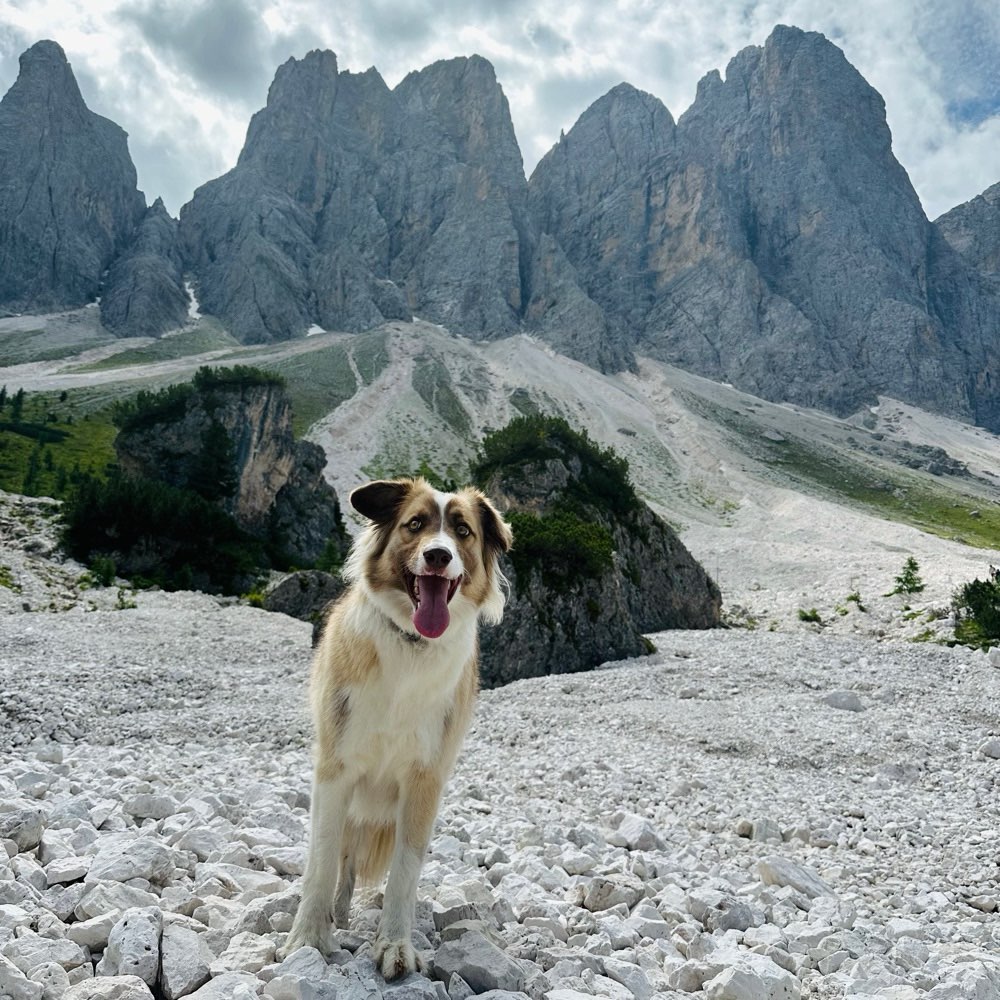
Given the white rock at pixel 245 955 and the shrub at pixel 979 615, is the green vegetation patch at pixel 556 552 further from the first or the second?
the white rock at pixel 245 955

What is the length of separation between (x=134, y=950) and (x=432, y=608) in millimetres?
2098

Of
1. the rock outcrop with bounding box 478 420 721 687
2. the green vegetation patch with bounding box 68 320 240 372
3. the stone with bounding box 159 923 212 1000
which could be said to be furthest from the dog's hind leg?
the green vegetation patch with bounding box 68 320 240 372

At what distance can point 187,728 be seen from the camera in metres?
10.4

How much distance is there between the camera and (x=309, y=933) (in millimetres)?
3840

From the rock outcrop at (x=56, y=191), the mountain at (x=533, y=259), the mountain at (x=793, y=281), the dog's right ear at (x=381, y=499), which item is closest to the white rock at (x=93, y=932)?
the dog's right ear at (x=381, y=499)

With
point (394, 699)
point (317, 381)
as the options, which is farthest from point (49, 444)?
point (394, 699)

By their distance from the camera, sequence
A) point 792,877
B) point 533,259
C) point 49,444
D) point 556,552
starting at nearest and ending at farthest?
1. point 792,877
2. point 556,552
3. point 49,444
4. point 533,259

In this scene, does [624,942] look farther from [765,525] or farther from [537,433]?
[765,525]

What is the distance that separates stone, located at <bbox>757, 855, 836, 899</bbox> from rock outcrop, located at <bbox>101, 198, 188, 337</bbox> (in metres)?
171

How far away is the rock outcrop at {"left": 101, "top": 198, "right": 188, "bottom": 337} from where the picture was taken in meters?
155

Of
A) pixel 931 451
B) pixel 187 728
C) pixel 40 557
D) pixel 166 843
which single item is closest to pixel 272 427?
pixel 40 557

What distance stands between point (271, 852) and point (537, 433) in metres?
28.1

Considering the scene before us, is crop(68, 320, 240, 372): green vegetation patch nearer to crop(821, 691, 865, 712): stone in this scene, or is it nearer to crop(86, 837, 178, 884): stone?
crop(821, 691, 865, 712): stone

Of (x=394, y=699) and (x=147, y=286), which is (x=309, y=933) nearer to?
(x=394, y=699)
